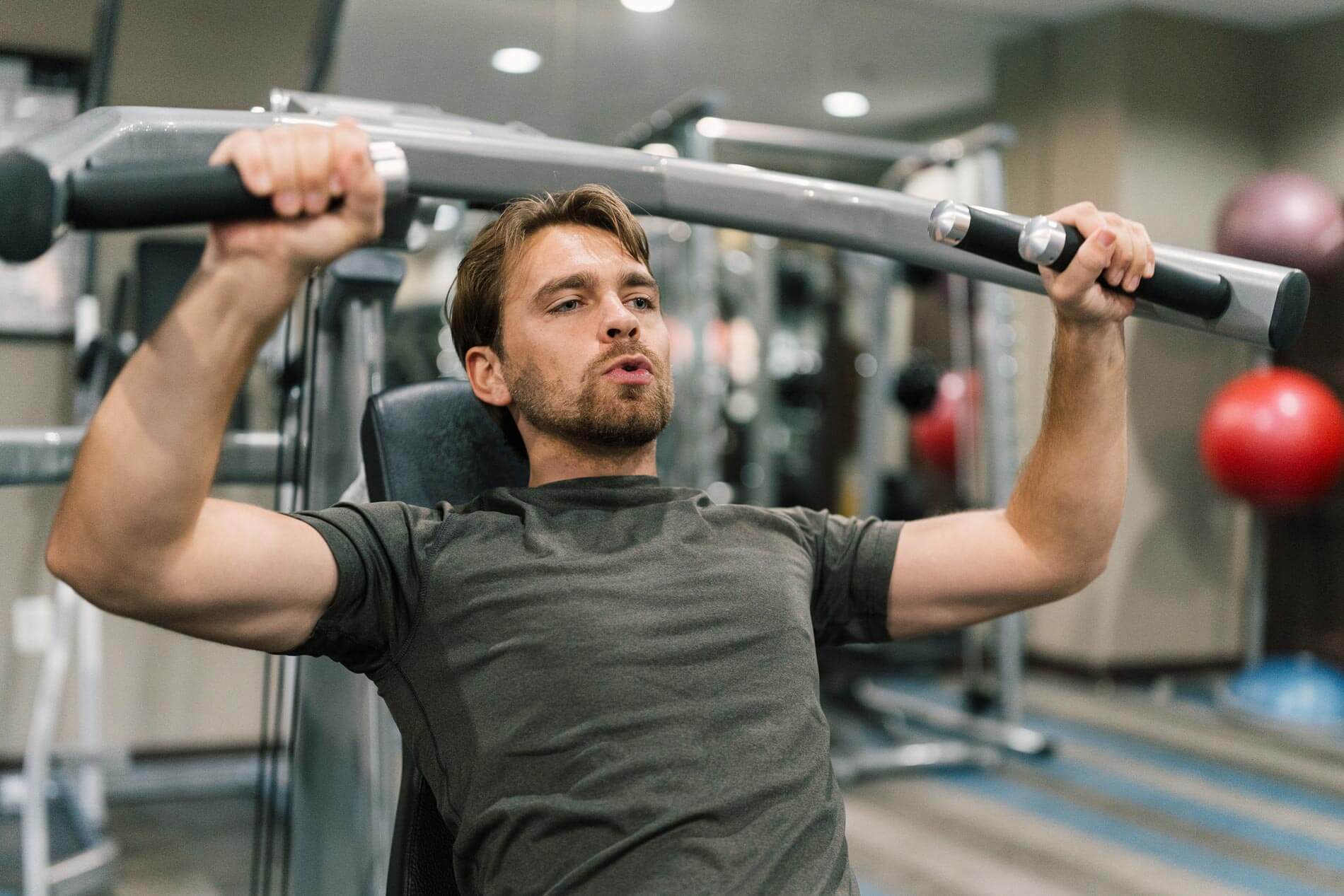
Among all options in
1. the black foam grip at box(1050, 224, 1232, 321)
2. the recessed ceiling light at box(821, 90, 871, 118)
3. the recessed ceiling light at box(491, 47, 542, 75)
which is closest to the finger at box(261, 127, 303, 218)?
the black foam grip at box(1050, 224, 1232, 321)

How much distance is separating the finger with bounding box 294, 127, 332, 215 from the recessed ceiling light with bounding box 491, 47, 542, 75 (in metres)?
3.25

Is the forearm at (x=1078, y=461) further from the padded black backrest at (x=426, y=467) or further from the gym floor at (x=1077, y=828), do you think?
the gym floor at (x=1077, y=828)

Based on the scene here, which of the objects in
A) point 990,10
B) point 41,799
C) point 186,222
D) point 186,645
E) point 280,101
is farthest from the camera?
point 990,10

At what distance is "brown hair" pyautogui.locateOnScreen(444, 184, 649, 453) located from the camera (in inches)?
48.7

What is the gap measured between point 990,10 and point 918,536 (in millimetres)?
4021

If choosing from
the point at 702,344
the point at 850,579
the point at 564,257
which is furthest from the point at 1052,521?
the point at 702,344

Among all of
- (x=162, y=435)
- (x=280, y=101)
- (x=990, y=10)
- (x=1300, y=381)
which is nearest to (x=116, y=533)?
(x=162, y=435)

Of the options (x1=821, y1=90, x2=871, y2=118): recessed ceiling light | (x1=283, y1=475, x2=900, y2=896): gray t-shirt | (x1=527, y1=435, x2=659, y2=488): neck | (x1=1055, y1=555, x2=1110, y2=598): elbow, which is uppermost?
(x1=821, y1=90, x2=871, y2=118): recessed ceiling light

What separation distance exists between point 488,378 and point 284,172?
54 cm

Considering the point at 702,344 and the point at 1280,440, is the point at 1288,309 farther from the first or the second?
the point at 1280,440

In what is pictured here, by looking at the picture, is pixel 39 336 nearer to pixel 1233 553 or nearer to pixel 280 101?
pixel 280 101

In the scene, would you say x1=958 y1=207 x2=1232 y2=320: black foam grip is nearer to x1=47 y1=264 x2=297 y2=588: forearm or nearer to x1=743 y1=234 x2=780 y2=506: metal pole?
x1=47 y1=264 x2=297 y2=588: forearm

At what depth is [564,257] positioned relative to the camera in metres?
1.20

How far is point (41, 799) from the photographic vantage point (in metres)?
2.32
